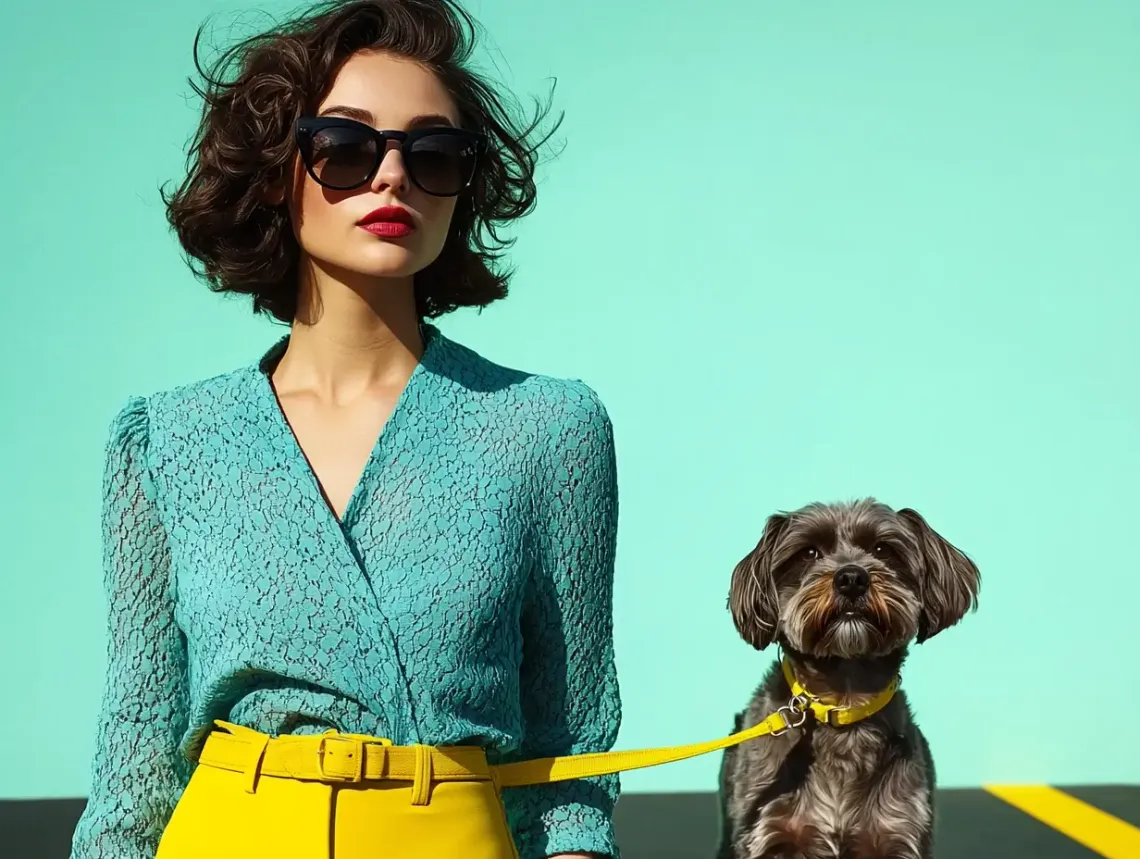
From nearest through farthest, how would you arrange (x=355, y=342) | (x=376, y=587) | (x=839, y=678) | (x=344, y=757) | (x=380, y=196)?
(x=344, y=757) < (x=376, y=587) < (x=380, y=196) < (x=355, y=342) < (x=839, y=678)

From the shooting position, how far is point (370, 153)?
209 cm

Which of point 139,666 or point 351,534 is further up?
point 351,534

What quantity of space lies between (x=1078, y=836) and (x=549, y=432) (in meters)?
4.57

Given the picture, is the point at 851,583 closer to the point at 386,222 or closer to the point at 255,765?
the point at 386,222

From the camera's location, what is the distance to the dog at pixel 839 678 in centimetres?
328

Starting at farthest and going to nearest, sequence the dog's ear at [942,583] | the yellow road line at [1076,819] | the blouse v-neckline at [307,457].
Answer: the yellow road line at [1076,819] < the dog's ear at [942,583] < the blouse v-neckline at [307,457]

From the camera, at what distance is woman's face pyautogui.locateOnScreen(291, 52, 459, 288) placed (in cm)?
210

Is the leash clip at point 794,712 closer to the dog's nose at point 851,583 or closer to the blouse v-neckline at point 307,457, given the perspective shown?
the dog's nose at point 851,583

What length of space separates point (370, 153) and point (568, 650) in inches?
28.5

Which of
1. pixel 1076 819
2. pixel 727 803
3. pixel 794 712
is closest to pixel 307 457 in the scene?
pixel 794 712

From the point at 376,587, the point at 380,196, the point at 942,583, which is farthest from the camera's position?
the point at 942,583

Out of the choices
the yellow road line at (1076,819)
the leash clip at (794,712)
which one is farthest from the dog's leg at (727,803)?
the yellow road line at (1076,819)

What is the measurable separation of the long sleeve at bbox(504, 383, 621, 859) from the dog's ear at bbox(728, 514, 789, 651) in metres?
1.49

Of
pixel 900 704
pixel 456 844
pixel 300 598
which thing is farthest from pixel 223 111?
pixel 900 704
